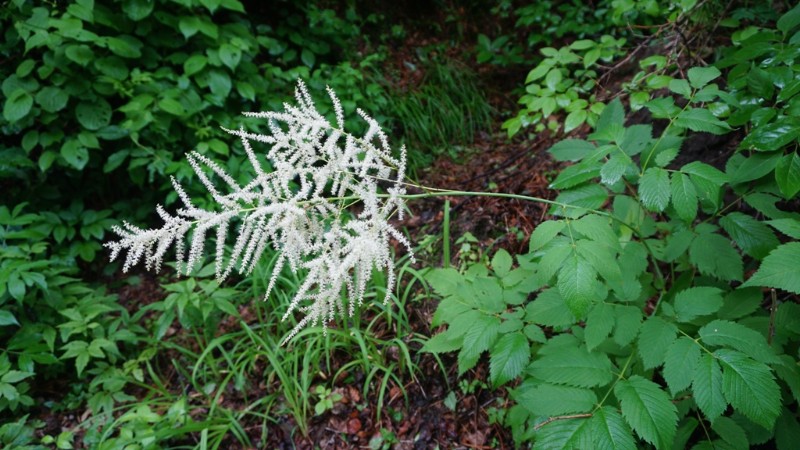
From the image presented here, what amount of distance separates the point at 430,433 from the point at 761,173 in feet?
7.18

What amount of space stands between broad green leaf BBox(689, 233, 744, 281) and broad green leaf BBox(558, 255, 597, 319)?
2.23ft

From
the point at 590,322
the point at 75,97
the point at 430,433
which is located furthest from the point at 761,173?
the point at 75,97

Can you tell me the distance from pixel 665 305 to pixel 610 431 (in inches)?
22.2

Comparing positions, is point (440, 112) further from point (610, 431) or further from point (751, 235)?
point (610, 431)

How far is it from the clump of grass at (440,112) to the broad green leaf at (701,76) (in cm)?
339

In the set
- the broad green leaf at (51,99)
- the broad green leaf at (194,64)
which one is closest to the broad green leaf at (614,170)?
the broad green leaf at (194,64)

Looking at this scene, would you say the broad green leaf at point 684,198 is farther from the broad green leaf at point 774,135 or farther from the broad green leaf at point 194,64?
the broad green leaf at point 194,64

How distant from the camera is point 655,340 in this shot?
1.58 meters

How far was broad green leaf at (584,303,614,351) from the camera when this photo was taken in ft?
5.43

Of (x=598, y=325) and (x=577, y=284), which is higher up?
(x=577, y=284)

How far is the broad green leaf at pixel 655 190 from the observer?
164 centimetres

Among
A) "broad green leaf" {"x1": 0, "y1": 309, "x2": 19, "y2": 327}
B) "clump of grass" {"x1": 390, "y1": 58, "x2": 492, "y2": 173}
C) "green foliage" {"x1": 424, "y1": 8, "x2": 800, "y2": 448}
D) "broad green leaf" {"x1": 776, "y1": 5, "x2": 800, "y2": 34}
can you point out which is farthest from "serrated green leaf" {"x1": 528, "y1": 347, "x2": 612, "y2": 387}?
"clump of grass" {"x1": 390, "y1": 58, "x2": 492, "y2": 173}

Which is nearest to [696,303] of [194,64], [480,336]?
[480,336]

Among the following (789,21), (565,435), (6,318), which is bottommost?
(565,435)
